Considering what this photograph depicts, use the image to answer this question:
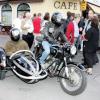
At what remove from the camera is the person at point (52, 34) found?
9776mm

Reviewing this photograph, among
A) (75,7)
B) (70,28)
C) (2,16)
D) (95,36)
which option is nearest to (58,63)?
(95,36)

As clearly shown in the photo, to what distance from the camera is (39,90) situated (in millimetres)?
9133

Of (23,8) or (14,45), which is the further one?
(23,8)

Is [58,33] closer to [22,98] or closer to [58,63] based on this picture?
[58,63]

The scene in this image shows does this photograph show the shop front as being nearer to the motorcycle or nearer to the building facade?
the building facade

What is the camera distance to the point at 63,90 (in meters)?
8.99

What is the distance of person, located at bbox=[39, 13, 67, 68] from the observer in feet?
32.1

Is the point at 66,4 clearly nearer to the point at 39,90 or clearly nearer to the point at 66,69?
the point at 39,90

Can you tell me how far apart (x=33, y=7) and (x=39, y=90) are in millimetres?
24557

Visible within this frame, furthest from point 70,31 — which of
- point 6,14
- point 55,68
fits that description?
point 6,14

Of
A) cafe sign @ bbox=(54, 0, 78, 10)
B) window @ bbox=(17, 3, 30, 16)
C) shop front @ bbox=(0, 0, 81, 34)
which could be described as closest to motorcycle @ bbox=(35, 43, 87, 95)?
shop front @ bbox=(0, 0, 81, 34)

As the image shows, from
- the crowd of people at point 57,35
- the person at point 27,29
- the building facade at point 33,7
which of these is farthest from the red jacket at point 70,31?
the building facade at point 33,7

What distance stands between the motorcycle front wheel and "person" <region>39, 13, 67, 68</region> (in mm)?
1005

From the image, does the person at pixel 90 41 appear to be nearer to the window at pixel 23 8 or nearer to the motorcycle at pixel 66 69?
the motorcycle at pixel 66 69
